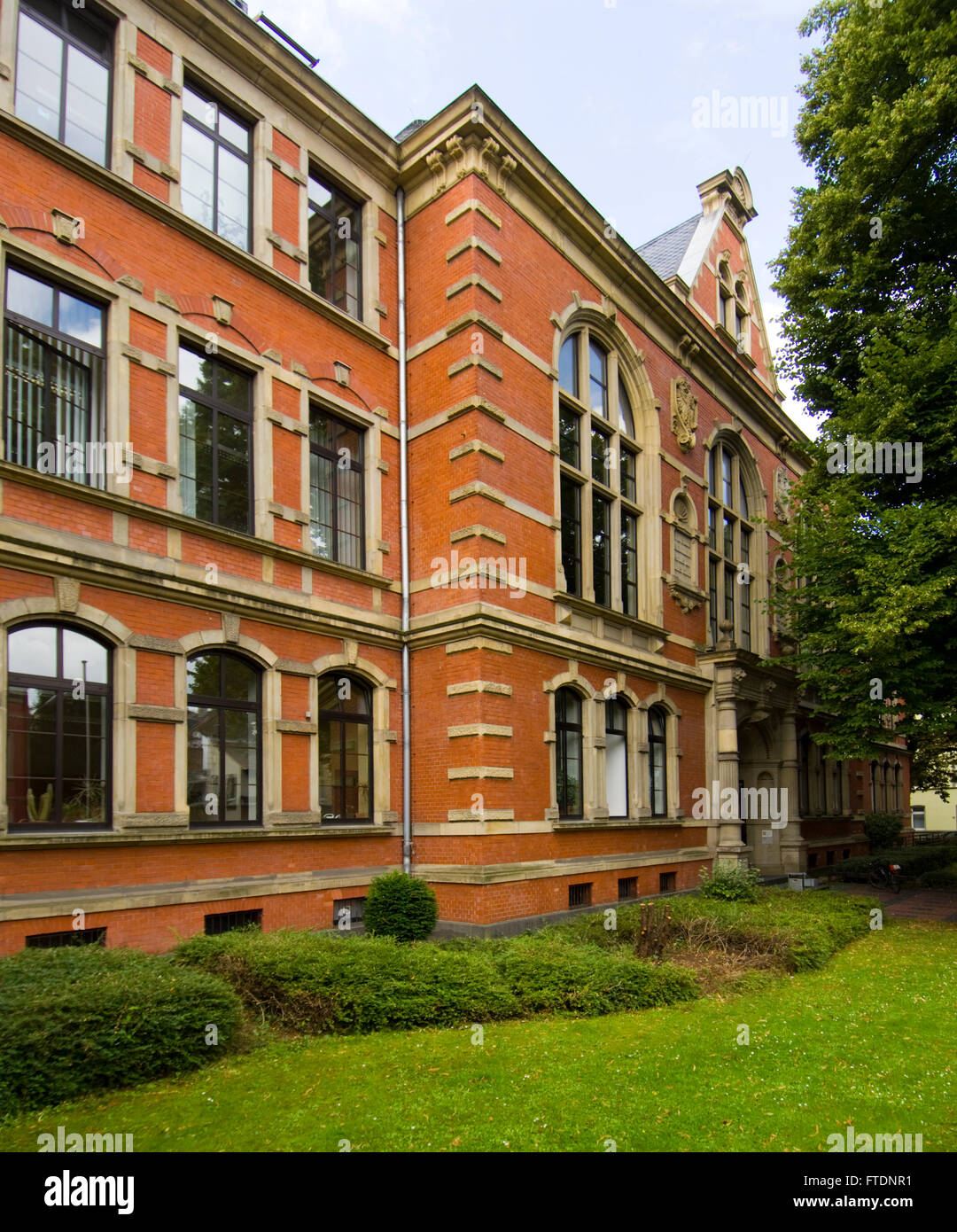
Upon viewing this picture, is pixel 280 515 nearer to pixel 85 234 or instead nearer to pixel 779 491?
pixel 85 234

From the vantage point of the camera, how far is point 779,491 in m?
27.8

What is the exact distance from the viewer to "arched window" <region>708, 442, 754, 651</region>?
23141 millimetres

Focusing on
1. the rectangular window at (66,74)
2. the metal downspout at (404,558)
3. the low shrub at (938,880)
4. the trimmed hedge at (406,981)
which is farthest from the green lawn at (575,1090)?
the low shrub at (938,880)

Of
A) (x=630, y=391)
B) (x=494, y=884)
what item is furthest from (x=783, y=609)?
(x=494, y=884)

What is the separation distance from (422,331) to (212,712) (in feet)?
26.7

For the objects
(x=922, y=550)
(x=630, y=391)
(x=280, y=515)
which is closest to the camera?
(x=280, y=515)

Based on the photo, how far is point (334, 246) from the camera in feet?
50.0

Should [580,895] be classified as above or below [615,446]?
below

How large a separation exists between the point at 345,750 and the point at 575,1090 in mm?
7950

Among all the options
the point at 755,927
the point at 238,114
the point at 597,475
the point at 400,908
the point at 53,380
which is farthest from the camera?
the point at 597,475

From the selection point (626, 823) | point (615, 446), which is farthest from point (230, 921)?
point (615, 446)

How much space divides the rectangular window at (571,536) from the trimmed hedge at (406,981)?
7950 mm

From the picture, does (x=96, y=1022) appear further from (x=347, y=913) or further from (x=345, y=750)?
(x=345, y=750)

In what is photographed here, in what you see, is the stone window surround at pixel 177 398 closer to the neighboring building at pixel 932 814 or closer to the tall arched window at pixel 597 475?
the tall arched window at pixel 597 475
